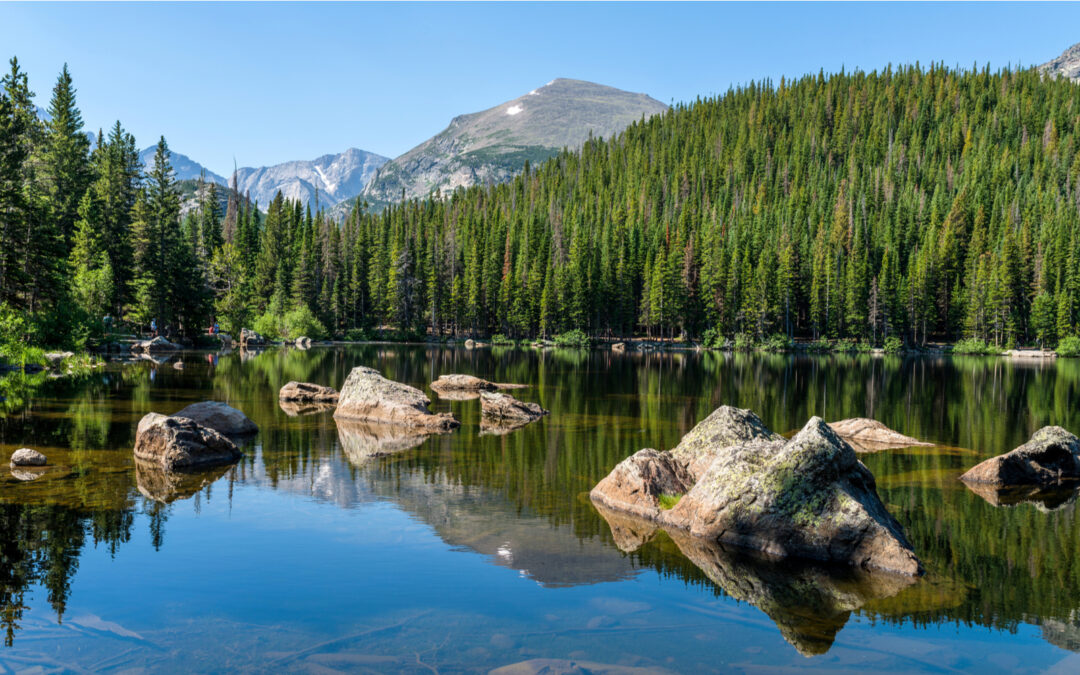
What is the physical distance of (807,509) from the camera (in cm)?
1213

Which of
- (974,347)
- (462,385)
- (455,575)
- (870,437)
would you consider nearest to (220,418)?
(455,575)

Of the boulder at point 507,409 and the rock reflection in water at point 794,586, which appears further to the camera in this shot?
the boulder at point 507,409

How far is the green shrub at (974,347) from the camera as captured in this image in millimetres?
97938

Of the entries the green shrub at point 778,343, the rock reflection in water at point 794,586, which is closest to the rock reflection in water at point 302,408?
the rock reflection in water at point 794,586

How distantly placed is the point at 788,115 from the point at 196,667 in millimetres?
212625

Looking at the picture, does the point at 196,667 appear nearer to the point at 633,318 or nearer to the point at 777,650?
the point at 777,650

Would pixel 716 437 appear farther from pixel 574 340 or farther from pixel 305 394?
pixel 574 340

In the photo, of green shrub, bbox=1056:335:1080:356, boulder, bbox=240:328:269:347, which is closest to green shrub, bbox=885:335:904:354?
green shrub, bbox=1056:335:1080:356

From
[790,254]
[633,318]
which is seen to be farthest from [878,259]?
[633,318]

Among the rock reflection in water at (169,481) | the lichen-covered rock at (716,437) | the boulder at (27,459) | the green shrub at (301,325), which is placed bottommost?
the rock reflection in water at (169,481)

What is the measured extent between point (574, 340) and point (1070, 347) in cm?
6737

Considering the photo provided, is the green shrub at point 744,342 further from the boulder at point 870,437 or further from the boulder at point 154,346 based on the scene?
the boulder at point 870,437

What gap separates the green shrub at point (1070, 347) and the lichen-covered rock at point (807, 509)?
101m

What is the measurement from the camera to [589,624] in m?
9.12
